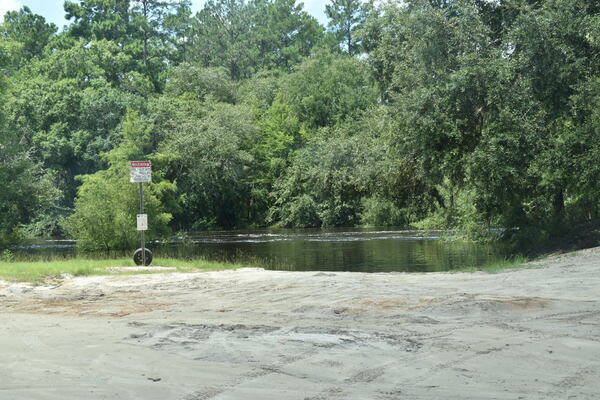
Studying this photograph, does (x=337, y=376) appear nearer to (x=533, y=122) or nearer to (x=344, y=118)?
(x=533, y=122)

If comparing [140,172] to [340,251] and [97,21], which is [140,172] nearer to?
[340,251]

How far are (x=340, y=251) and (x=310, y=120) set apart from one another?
41.3 m

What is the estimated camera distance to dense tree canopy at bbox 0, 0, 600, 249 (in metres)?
23.9

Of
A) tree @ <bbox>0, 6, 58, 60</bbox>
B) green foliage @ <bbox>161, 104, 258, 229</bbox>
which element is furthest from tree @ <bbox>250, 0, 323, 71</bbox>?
green foliage @ <bbox>161, 104, 258, 229</bbox>

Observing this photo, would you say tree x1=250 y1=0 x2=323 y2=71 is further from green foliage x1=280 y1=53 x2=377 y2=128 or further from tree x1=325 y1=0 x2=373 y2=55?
green foliage x1=280 y1=53 x2=377 y2=128

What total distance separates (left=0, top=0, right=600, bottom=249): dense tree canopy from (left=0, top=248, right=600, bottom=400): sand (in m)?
10.6

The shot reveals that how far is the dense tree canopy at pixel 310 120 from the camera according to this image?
23.9 meters

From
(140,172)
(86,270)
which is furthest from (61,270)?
(140,172)

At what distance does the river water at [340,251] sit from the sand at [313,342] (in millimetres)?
11545

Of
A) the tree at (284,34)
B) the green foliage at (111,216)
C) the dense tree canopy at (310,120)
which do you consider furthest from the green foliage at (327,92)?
the green foliage at (111,216)

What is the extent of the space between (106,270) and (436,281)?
893cm

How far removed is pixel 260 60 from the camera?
105m

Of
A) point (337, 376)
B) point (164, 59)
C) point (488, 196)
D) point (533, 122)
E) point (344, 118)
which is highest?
point (164, 59)

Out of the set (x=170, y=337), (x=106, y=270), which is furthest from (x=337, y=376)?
(x=106, y=270)
